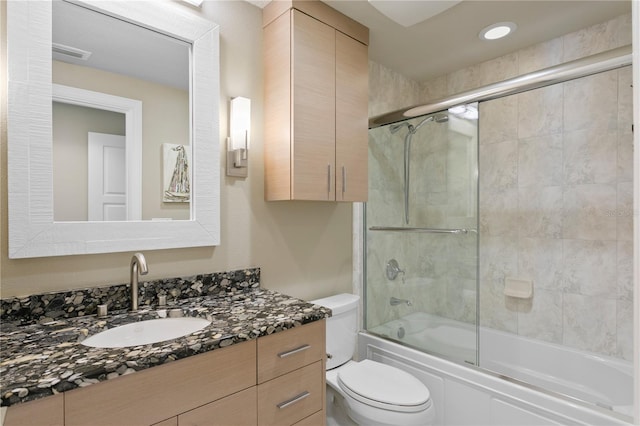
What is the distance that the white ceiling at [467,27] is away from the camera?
1.84m

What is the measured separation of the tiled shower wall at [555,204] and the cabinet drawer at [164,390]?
142 cm

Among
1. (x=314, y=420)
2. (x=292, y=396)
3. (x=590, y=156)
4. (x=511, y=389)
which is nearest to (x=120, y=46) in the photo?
(x=292, y=396)

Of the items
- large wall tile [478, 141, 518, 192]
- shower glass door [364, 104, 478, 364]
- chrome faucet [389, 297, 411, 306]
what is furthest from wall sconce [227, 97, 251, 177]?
large wall tile [478, 141, 518, 192]

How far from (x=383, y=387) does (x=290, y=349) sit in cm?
67

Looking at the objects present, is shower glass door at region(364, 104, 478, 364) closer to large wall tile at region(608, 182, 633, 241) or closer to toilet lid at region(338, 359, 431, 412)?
toilet lid at region(338, 359, 431, 412)

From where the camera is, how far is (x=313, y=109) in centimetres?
173

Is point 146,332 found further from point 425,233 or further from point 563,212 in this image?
point 563,212

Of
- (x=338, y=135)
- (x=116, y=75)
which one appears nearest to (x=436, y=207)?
(x=338, y=135)

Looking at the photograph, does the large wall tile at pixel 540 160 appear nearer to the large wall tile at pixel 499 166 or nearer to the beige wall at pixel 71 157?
the large wall tile at pixel 499 166

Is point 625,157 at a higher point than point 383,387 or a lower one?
higher

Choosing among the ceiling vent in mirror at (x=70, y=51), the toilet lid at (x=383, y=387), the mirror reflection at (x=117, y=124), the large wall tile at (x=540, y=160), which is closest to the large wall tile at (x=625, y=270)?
the large wall tile at (x=540, y=160)

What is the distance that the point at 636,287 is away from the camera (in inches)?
31.9

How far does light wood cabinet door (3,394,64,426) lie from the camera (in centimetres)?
75

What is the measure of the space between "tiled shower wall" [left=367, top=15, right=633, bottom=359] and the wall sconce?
3.44 ft
